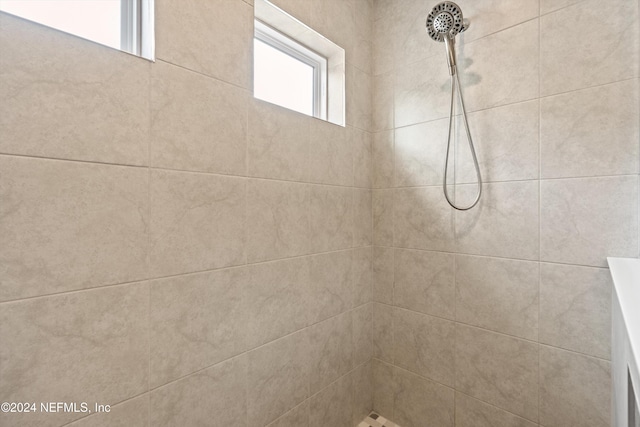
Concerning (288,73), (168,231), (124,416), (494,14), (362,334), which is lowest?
(362,334)

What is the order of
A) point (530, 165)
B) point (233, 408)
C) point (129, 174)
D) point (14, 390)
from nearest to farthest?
1. point (14, 390)
2. point (129, 174)
3. point (233, 408)
4. point (530, 165)

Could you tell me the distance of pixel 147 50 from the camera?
2.93ft

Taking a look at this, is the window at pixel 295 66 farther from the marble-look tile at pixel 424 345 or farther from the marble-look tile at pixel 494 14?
the marble-look tile at pixel 424 345

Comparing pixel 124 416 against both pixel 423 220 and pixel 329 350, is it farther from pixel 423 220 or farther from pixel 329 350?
pixel 423 220

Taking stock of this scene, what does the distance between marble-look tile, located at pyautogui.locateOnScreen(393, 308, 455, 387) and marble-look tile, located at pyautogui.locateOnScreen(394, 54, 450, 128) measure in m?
1.02

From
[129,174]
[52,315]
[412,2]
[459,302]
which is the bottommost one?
[459,302]

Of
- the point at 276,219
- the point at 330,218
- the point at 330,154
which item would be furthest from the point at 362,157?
the point at 276,219

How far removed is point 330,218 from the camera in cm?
148

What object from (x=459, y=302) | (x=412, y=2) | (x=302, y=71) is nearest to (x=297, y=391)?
(x=459, y=302)

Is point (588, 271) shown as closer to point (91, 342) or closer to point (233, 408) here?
point (233, 408)

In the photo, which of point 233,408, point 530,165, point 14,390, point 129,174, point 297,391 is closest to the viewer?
point 14,390

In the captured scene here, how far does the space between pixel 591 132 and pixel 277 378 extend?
4.96ft

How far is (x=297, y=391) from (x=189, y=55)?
1.37 m

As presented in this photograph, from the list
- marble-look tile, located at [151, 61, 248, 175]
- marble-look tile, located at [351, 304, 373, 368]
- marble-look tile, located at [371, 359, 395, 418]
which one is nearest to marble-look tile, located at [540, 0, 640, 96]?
marble-look tile, located at [151, 61, 248, 175]
